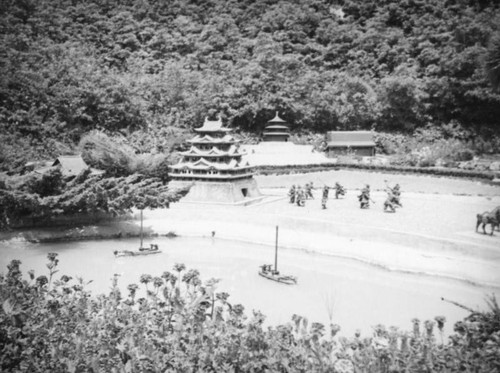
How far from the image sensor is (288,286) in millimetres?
13352

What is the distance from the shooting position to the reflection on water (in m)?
11.2

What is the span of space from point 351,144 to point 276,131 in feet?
21.2

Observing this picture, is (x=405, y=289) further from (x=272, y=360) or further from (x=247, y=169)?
(x=247, y=169)

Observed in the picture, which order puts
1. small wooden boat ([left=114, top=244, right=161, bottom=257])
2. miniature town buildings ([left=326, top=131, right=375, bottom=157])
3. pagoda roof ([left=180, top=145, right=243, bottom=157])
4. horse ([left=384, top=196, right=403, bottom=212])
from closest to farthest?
small wooden boat ([left=114, top=244, right=161, bottom=257])
horse ([left=384, top=196, right=403, bottom=212])
pagoda roof ([left=180, top=145, right=243, bottom=157])
miniature town buildings ([left=326, top=131, right=375, bottom=157])

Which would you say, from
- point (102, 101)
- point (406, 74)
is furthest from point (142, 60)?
point (406, 74)

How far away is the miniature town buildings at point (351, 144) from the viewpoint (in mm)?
38938

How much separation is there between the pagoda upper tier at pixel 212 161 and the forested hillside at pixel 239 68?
875 centimetres

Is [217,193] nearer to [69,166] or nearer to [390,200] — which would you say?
[69,166]

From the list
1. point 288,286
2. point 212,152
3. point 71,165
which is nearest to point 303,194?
point 212,152

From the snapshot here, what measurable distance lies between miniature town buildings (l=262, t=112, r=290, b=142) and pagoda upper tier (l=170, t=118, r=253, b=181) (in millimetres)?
11963

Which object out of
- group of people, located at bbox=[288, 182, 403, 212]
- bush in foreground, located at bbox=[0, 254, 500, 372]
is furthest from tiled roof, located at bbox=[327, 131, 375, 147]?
bush in foreground, located at bbox=[0, 254, 500, 372]

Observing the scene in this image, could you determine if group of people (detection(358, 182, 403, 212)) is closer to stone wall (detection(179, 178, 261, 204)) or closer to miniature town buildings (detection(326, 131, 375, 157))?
stone wall (detection(179, 178, 261, 204))

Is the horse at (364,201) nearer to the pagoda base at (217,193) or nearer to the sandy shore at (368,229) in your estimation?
the sandy shore at (368,229)

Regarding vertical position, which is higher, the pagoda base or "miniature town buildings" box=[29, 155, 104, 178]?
"miniature town buildings" box=[29, 155, 104, 178]
